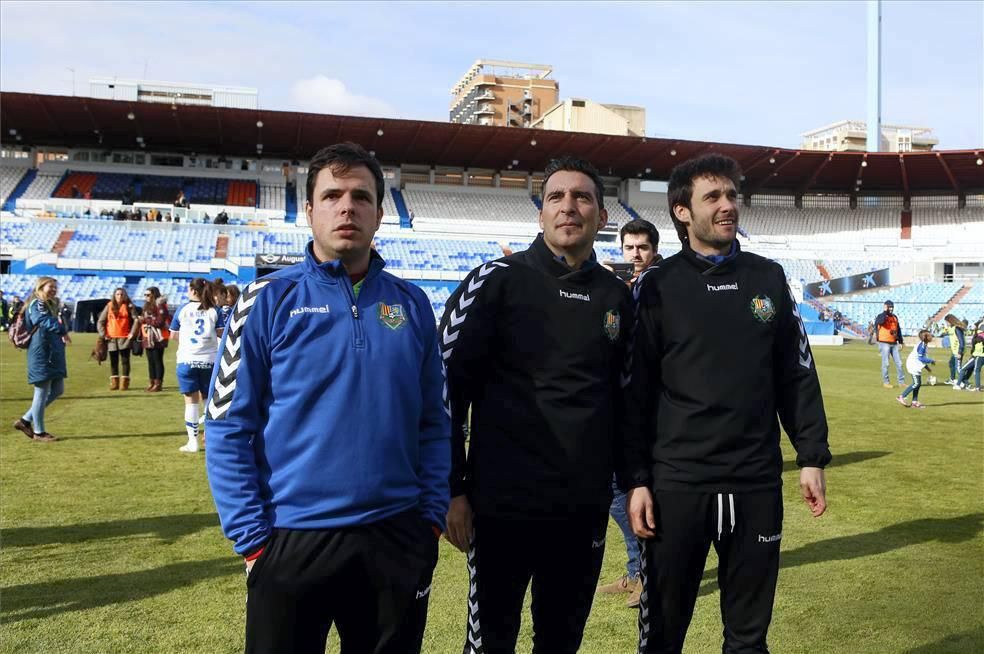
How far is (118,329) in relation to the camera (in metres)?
16.1

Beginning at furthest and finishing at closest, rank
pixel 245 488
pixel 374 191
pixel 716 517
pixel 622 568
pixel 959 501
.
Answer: pixel 959 501 → pixel 622 568 → pixel 716 517 → pixel 374 191 → pixel 245 488

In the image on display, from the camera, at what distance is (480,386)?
3.29 metres

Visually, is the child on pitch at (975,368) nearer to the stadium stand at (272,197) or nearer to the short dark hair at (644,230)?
the short dark hair at (644,230)

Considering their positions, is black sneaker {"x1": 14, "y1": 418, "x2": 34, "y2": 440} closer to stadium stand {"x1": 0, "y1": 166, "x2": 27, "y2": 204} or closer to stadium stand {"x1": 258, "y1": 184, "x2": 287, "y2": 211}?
stadium stand {"x1": 258, "y1": 184, "x2": 287, "y2": 211}

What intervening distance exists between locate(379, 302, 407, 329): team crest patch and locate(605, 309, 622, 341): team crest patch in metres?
0.90

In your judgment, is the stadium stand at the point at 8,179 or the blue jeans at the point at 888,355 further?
the stadium stand at the point at 8,179

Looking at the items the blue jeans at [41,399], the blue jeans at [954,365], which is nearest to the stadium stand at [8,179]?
the blue jeans at [41,399]

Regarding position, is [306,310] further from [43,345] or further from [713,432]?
[43,345]

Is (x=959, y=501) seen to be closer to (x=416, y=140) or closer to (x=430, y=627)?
(x=430, y=627)

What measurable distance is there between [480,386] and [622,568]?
126 inches

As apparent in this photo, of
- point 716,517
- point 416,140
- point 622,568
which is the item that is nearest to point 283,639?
point 716,517

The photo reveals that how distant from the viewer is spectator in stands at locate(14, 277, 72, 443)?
9922 mm

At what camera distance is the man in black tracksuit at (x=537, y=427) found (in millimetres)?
3131

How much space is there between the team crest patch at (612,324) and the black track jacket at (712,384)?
0.34 feet
